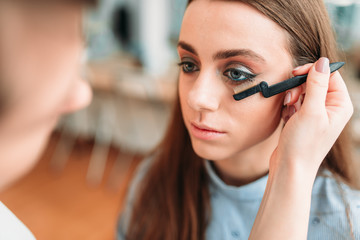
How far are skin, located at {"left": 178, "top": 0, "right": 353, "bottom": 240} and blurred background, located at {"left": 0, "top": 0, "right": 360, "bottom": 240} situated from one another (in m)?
1.44

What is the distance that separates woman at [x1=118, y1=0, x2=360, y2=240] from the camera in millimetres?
637

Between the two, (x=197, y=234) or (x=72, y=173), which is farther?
(x=72, y=173)

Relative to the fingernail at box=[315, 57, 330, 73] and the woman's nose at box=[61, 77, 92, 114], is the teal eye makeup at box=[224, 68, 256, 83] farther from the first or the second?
the woman's nose at box=[61, 77, 92, 114]

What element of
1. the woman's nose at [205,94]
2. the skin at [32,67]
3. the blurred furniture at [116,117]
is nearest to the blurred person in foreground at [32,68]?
the skin at [32,67]

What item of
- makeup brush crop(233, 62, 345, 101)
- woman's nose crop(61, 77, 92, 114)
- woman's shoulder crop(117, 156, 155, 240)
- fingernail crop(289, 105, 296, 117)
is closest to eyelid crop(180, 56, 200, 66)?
makeup brush crop(233, 62, 345, 101)

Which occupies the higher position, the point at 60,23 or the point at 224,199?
the point at 60,23

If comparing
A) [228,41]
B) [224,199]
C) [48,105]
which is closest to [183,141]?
[224,199]

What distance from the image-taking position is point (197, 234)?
0.94m

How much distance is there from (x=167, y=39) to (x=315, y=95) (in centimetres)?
259

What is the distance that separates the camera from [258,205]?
0.87m

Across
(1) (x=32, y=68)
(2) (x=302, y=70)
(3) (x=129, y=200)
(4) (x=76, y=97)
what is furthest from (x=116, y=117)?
(1) (x=32, y=68)

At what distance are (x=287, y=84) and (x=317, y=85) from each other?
0.07m

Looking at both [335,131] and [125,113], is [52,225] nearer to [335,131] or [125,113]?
[125,113]

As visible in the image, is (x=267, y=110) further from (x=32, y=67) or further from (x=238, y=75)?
(x=32, y=67)
